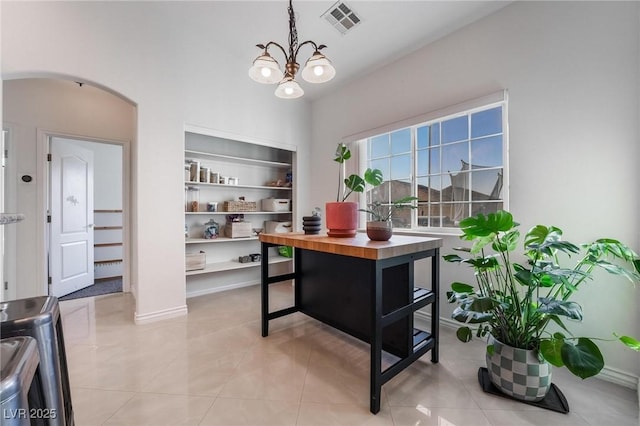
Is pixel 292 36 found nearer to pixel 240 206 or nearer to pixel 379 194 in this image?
pixel 379 194

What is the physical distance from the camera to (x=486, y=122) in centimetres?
232

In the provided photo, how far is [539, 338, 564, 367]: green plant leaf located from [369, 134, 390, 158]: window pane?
7.53 feet

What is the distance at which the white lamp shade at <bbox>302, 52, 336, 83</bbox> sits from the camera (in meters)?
1.62

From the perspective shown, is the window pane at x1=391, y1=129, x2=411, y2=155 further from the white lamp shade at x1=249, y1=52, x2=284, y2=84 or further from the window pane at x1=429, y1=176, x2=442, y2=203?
the white lamp shade at x1=249, y1=52, x2=284, y2=84

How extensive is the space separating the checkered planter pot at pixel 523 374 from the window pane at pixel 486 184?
51.1 inches

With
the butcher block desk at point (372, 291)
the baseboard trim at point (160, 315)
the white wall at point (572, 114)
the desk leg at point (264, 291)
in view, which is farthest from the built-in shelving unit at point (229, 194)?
the white wall at point (572, 114)

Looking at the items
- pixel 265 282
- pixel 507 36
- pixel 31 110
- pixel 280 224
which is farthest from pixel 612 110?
pixel 31 110

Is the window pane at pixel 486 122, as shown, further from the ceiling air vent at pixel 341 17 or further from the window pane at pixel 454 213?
the ceiling air vent at pixel 341 17

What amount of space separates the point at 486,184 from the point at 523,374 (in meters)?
1.52

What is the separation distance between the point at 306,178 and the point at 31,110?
10.7 ft

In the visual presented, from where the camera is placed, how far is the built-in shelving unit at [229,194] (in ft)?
10.6

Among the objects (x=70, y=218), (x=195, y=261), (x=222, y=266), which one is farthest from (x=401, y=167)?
(x=70, y=218)

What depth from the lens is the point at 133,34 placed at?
7.94 ft

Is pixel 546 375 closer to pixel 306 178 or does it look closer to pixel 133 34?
pixel 306 178
